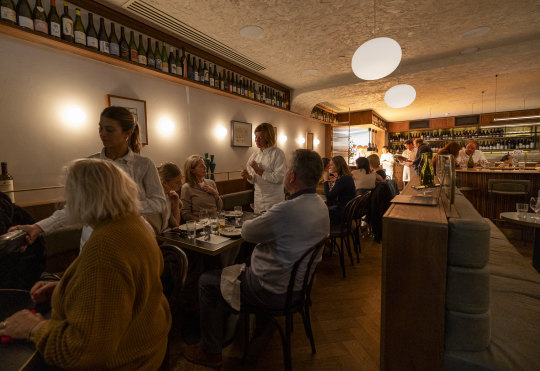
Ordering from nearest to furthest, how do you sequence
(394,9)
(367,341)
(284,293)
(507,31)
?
(284,293) < (367,341) < (394,9) < (507,31)

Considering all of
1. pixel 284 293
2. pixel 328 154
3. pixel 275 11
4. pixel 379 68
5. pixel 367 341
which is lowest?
pixel 367 341

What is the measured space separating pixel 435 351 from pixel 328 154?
7657 mm

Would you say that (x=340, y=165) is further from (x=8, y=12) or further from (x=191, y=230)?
(x=8, y=12)

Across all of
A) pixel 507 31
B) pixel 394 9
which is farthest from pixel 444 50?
pixel 394 9

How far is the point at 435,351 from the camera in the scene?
1.17 metres

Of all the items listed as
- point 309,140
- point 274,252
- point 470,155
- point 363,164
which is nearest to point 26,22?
point 274,252

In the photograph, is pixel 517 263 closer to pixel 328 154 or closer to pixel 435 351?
pixel 435 351

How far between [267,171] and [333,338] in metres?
1.69

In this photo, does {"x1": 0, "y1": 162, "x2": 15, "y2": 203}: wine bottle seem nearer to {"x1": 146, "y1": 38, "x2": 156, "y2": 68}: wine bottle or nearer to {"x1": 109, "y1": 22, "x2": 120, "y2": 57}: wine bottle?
{"x1": 109, "y1": 22, "x2": 120, "y2": 57}: wine bottle

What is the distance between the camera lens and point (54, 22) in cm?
229

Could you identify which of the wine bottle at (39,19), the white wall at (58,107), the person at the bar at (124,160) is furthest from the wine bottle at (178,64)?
the person at the bar at (124,160)

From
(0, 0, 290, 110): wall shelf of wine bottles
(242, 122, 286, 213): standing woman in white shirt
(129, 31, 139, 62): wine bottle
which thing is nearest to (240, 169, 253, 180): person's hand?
(242, 122, 286, 213): standing woman in white shirt

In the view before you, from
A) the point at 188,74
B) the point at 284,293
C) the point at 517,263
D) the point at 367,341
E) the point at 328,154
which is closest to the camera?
the point at 284,293

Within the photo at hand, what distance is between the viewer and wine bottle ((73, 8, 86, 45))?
2.44 m
